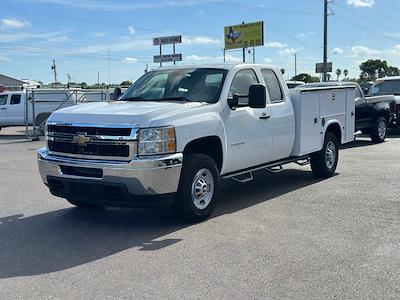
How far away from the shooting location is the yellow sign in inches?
2160

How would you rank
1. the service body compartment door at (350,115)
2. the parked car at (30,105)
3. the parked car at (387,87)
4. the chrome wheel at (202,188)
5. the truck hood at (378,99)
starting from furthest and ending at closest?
the parked car at (30,105) < the parked car at (387,87) < the truck hood at (378,99) < the service body compartment door at (350,115) < the chrome wheel at (202,188)

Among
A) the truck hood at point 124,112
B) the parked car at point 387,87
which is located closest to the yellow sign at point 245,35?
the parked car at point 387,87

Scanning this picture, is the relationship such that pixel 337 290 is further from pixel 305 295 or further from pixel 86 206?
pixel 86 206

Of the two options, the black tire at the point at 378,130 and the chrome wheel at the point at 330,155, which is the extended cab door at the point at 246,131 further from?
the black tire at the point at 378,130

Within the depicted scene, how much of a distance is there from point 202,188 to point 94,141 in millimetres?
1475

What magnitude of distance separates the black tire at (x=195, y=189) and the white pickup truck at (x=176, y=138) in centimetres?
1

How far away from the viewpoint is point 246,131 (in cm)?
739

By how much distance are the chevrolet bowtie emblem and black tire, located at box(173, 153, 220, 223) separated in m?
1.19

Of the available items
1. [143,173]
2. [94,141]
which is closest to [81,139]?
[94,141]

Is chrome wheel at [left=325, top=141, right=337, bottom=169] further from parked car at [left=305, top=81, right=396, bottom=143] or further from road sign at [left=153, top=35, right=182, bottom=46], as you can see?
road sign at [left=153, top=35, right=182, bottom=46]

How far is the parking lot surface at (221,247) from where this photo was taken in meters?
4.53

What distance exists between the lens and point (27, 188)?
9438 millimetres

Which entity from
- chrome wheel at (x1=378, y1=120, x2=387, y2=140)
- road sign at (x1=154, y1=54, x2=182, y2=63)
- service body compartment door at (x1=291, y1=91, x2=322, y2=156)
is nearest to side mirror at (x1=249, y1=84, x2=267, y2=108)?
service body compartment door at (x1=291, y1=91, x2=322, y2=156)

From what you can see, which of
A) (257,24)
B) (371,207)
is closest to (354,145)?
(371,207)
